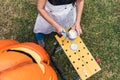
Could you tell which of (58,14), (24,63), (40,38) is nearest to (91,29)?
(40,38)

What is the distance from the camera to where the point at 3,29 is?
342 cm

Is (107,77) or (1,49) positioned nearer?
(1,49)

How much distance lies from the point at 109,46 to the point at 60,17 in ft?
2.21

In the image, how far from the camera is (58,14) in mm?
2904

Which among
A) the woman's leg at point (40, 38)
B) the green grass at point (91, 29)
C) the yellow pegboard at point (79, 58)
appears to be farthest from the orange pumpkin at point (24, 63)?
the green grass at point (91, 29)

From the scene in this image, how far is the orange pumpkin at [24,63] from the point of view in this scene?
7.23 feet

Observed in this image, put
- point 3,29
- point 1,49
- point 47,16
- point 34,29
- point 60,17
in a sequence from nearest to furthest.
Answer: point 1,49 → point 47,16 → point 60,17 → point 34,29 → point 3,29

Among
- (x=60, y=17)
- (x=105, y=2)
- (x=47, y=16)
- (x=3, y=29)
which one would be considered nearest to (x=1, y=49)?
(x=47, y=16)

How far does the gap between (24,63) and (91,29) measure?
124 cm

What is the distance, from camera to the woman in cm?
275

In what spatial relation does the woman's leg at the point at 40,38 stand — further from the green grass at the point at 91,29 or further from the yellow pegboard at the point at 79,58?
the yellow pegboard at the point at 79,58

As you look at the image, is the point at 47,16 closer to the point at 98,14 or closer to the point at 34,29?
the point at 34,29

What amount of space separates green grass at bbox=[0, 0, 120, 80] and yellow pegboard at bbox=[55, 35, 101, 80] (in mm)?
389

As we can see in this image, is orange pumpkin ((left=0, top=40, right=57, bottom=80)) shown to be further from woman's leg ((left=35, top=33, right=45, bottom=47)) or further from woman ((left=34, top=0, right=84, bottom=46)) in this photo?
woman's leg ((left=35, top=33, right=45, bottom=47))
